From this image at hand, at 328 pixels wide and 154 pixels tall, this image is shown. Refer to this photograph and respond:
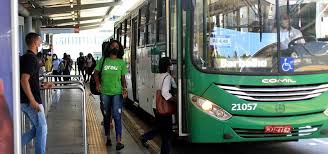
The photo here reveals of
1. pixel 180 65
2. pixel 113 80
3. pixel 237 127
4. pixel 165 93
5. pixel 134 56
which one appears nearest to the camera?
pixel 237 127

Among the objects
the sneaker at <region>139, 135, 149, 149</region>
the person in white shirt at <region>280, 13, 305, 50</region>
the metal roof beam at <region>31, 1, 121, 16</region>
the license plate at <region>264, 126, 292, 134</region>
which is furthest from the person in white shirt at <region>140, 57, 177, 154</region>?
the metal roof beam at <region>31, 1, 121, 16</region>

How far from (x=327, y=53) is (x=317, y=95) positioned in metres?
0.66

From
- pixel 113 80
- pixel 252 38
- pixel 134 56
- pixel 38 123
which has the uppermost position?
pixel 252 38

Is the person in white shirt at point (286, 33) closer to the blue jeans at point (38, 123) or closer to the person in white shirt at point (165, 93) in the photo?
the person in white shirt at point (165, 93)

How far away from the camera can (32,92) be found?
20.2 ft

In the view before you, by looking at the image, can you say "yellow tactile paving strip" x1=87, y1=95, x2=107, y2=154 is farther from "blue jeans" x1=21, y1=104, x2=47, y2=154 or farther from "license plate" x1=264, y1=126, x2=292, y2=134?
"license plate" x1=264, y1=126, x2=292, y2=134

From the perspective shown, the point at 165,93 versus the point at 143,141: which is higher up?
the point at 165,93

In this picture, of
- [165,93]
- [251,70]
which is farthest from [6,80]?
[251,70]

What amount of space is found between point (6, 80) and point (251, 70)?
4.33m

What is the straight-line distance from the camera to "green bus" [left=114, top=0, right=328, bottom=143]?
23.3 ft

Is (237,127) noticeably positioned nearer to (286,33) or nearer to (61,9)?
(286,33)

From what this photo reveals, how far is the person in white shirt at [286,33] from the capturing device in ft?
24.0

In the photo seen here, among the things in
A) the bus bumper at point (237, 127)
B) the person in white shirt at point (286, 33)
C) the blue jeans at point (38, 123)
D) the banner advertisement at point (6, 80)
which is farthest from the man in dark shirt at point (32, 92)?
the person in white shirt at point (286, 33)

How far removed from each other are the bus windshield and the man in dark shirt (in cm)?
228
